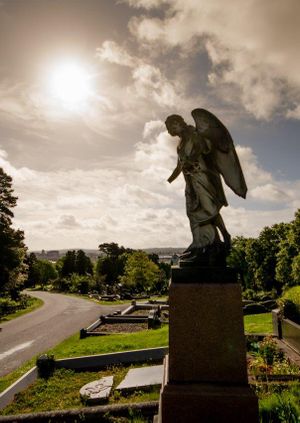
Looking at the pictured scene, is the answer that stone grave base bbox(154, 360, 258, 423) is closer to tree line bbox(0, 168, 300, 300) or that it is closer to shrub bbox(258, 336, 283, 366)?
shrub bbox(258, 336, 283, 366)

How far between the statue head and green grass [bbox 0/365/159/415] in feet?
17.0

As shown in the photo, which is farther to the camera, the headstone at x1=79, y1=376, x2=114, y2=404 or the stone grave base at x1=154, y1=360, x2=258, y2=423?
the headstone at x1=79, y1=376, x2=114, y2=404

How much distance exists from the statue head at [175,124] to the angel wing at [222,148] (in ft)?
0.89

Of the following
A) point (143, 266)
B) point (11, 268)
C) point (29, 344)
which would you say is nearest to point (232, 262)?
point (143, 266)

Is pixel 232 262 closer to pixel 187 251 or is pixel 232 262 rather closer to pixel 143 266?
Result: pixel 143 266

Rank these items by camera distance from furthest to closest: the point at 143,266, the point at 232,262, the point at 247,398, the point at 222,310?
the point at 143,266 < the point at 232,262 < the point at 222,310 < the point at 247,398

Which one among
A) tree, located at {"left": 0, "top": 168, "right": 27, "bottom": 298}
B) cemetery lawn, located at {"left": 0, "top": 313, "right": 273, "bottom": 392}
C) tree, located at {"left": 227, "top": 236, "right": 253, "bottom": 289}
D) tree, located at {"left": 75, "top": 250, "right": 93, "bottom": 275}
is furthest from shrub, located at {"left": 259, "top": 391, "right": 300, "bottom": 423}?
tree, located at {"left": 75, "top": 250, "right": 93, "bottom": 275}

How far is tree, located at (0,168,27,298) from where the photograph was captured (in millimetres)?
28562

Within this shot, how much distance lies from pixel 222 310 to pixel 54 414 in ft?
12.8

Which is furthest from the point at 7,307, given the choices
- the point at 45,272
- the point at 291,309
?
the point at 45,272

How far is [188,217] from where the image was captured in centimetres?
541

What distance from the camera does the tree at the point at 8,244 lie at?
93.7 feet

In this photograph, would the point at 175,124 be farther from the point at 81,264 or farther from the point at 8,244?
the point at 81,264

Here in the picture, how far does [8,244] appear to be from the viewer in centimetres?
2914
